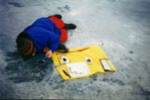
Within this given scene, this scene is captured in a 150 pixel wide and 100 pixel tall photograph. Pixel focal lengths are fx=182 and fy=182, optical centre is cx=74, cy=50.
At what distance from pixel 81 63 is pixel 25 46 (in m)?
0.94

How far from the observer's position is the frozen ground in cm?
244

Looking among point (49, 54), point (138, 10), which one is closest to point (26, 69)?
point (49, 54)

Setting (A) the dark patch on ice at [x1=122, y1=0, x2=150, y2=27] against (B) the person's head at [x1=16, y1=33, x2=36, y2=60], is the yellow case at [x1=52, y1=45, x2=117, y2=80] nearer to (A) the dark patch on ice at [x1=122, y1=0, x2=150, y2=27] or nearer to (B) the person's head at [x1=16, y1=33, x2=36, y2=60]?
(B) the person's head at [x1=16, y1=33, x2=36, y2=60]

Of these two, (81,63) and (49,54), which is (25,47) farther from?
(81,63)

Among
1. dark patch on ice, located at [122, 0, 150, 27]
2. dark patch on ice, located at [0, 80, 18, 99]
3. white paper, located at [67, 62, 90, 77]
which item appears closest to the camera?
dark patch on ice, located at [0, 80, 18, 99]

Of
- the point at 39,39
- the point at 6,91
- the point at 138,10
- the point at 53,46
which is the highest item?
the point at 39,39

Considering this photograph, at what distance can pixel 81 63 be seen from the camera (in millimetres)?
2816

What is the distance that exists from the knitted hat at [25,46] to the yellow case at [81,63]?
0.55m

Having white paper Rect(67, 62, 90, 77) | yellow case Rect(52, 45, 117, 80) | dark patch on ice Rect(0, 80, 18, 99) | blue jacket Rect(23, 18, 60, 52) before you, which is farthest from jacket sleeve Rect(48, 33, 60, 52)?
dark patch on ice Rect(0, 80, 18, 99)

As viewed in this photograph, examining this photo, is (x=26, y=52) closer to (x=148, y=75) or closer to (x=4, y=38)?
(x=4, y=38)

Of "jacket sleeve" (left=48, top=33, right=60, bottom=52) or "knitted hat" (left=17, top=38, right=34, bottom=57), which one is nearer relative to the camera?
"knitted hat" (left=17, top=38, right=34, bottom=57)

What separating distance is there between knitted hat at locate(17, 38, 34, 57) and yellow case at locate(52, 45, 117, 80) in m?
0.55

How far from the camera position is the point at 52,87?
244 centimetres

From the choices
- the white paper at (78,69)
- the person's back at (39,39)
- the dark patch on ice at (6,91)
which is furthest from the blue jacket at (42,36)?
the dark patch on ice at (6,91)
